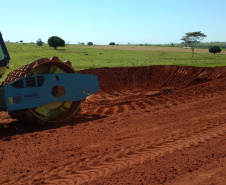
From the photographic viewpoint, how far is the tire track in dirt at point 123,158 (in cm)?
452

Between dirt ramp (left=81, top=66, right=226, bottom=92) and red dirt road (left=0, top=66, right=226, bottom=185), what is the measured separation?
209 inches

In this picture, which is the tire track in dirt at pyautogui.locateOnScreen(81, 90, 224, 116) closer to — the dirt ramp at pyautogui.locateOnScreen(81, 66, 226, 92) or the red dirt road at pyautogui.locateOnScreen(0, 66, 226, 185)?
the red dirt road at pyautogui.locateOnScreen(0, 66, 226, 185)

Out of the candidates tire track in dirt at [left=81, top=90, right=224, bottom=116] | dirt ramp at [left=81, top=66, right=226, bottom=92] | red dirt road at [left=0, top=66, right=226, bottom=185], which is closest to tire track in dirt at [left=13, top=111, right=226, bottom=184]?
red dirt road at [left=0, top=66, right=226, bottom=185]

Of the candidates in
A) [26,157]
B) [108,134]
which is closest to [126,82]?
[108,134]

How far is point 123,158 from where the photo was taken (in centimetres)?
521

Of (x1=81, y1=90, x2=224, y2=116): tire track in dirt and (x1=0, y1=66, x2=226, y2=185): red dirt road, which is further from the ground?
(x1=81, y1=90, x2=224, y2=116): tire track in dirt

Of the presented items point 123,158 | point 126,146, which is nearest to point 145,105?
point 126,146

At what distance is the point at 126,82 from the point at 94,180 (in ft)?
41.0

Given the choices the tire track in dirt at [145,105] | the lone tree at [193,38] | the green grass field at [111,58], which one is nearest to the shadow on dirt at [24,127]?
the tire track in dirt at [145,105]

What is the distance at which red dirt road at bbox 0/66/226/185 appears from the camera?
15.0ft

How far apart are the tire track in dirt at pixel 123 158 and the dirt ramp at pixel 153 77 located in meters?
8.54

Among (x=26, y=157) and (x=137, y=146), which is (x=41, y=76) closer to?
(x=26, y=157)

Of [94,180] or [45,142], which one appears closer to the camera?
[94,180]

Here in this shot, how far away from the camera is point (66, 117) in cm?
823
